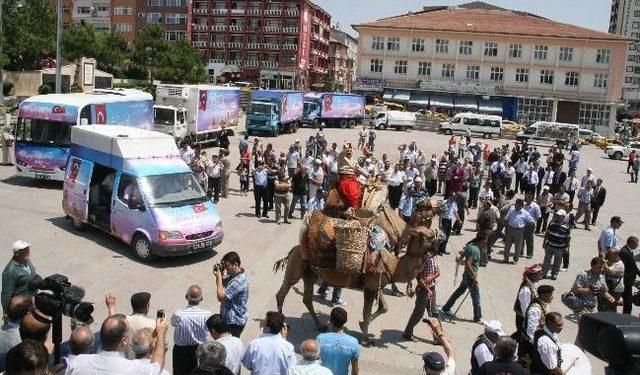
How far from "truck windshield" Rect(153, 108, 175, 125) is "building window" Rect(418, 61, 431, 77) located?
45.5 metres

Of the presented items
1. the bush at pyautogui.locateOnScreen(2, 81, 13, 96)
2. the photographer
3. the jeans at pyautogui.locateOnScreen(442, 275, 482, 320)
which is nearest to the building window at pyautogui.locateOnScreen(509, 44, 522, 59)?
the bush at pyautogui.locateOnScreen(2, 81, 13, 96)

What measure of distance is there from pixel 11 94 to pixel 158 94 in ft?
74.1

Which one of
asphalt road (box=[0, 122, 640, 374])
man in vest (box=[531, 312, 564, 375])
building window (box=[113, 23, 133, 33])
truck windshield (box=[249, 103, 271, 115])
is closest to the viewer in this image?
man in vest (box=[531, 312, 564, 375])

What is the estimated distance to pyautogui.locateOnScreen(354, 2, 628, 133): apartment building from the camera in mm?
66312

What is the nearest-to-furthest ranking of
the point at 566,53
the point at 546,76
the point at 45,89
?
the point at 45,89 < the point at 566,53 < the point at 546,76

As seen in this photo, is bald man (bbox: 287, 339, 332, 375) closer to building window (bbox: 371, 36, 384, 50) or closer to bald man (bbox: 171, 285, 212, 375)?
bald man (bbox: 171, 285, 212, 375)

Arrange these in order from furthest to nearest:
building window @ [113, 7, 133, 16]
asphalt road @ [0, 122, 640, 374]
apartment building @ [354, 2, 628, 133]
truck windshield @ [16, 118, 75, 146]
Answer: building window @ [113, 7, 133, 16] → apartment building @ [354, 2, 628, 133] → truck windshield @ [16, 118, 75, 146] → asphalt road @ [0, 122, 640, 374]

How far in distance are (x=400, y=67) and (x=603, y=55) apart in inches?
842

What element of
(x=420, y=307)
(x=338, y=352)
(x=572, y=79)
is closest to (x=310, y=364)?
(x=338, y=352)

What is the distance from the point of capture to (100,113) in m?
21.2

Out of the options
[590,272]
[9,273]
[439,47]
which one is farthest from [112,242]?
[439,47]

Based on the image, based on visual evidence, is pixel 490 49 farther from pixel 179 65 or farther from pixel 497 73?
pixel 179 65

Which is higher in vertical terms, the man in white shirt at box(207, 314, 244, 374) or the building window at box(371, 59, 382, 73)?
the building window at box(371, 59, 382, 73)

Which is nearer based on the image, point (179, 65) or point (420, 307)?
point (420, 307)
